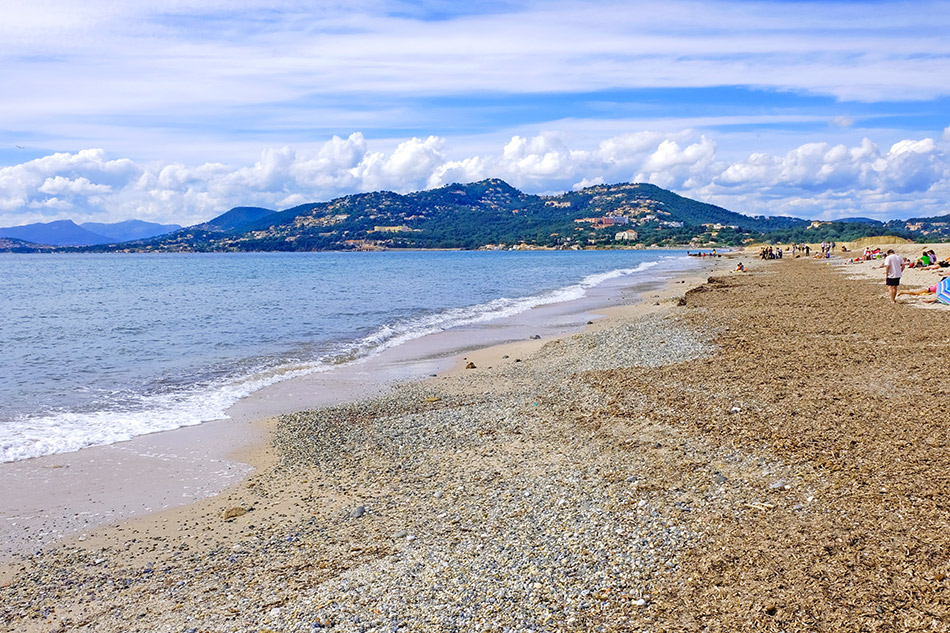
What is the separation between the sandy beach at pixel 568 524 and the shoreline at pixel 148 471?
1.26ft

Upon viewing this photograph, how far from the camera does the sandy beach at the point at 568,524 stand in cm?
479

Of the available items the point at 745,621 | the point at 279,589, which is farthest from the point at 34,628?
the point at 745,621

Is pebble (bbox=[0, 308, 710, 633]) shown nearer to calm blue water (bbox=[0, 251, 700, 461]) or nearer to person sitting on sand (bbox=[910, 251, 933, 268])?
calm blue water (bbox=[0, 251, 700, 461])

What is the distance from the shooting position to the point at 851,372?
11.8 m

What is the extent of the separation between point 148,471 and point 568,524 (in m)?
6.48

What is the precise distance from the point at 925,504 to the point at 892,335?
1139 cm

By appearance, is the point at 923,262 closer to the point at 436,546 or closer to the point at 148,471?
the point at 436,546

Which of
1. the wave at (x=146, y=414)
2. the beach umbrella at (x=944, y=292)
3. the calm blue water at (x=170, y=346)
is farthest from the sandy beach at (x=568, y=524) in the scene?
the beach umbrella at (x=944, y=292)

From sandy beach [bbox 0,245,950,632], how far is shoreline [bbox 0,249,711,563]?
0.38 metres

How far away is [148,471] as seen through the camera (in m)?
9.54

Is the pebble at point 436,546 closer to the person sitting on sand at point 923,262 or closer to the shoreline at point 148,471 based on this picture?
the shoreline at point 148,471

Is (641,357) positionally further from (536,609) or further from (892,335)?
(536,609)

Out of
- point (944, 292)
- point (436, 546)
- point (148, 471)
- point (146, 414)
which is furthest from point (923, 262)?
point (148, 471)

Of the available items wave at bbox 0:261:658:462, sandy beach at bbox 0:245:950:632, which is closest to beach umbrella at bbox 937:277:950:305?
sandy beach at bbox 0:245:950:632
